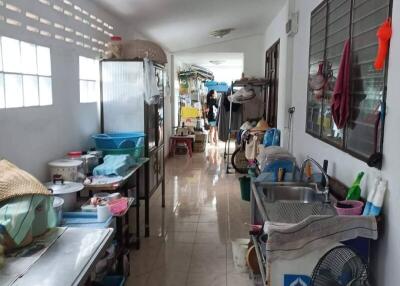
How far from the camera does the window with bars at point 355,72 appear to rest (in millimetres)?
1894

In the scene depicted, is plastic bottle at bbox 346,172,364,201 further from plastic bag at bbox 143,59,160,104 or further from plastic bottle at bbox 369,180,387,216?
plastic bag at bbox 143,59,160,104

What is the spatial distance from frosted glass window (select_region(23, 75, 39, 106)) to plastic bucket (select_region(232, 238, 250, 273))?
6.49 feet

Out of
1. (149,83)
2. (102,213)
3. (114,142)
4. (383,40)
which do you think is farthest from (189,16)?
(383,40)

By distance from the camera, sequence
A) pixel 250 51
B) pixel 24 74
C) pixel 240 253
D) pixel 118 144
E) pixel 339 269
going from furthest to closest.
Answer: pixel 250 51, pixel 118 144, pixel 240 253, pixel 24 74, pixel 339 269

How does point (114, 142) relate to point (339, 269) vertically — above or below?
above

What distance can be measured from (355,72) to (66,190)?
6.12 feet

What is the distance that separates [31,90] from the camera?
251 cm

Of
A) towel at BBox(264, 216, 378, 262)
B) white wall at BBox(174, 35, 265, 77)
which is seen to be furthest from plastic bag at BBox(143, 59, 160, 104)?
white wall at BBox(174, 35, 265, 77)

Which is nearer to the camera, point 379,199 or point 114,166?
point 379,199

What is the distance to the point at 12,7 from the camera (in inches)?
89.0

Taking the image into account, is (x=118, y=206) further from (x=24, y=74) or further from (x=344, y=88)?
(x=344, y=88)

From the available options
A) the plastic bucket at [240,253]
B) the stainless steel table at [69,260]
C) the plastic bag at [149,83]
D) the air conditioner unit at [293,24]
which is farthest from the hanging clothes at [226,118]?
the stainless steel table at [69,260]

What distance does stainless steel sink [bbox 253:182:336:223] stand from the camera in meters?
2.20

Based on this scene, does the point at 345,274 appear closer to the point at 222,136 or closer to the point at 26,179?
the point at 26,179
